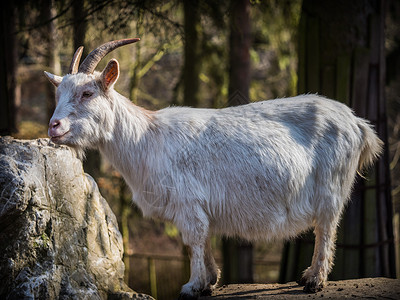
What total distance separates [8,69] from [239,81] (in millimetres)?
3882

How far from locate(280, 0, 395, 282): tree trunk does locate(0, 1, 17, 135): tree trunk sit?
4.23 m

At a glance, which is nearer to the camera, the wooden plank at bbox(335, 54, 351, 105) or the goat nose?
the goat nose

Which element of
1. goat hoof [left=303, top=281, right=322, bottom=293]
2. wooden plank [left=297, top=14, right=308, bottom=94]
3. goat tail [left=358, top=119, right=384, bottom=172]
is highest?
wooden plank [left=297, top=14, right=308, bottom=94]

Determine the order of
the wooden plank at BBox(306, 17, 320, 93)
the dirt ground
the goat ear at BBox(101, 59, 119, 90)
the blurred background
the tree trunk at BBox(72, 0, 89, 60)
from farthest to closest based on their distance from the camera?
the wooden plank at BBox(306, 17, 320, 93), the blurred background, the tree trunk at BBox(72, 0, 89, 60), the dirt ground, the goat ear at BBox(101, 59, 119, 90)

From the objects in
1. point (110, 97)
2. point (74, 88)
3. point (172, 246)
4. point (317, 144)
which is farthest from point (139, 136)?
point (172, 246)

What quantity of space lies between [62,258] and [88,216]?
0.56 meters

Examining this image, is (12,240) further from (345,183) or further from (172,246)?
(172,246)

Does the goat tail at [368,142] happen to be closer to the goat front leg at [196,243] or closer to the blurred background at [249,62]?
the blurred background at [249,62]

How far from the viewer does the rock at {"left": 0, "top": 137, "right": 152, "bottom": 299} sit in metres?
3.97

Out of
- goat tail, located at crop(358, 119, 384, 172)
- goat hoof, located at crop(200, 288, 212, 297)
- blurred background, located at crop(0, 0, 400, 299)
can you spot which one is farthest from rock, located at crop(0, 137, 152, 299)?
goat tail, located at crop(358, 119, 384, 172)

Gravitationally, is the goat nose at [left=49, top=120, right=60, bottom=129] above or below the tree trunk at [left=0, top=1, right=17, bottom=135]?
below

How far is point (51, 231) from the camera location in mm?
4230

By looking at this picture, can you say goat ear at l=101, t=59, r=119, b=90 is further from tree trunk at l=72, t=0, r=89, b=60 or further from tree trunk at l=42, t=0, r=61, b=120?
tree trunk at l=42, t=0, r=61, b=120

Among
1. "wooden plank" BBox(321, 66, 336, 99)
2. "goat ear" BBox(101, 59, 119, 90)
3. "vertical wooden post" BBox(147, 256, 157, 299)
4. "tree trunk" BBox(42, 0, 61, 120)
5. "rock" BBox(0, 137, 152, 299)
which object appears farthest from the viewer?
"vertical wooden post" BBox(147, 256, 157, 299)
